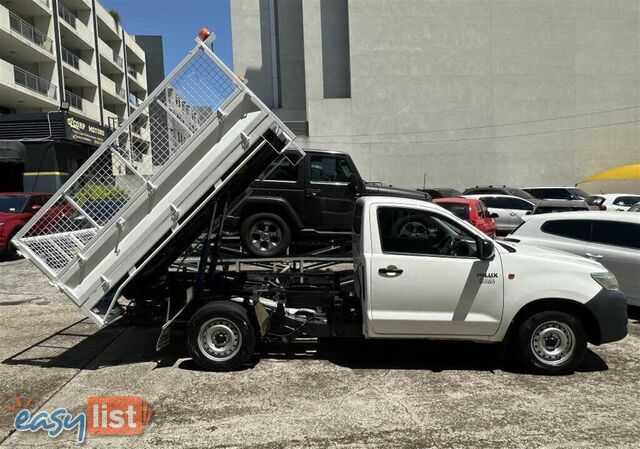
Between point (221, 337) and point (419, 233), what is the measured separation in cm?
237

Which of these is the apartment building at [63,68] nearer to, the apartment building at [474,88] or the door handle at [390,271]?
the apartment building at [474,88]

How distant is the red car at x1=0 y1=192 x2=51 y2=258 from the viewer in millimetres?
12570

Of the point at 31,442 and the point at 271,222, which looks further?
the point at 271,222

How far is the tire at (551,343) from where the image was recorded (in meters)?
4.88

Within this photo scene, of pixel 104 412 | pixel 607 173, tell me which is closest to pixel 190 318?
pixel 104 412

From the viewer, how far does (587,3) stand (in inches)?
1399

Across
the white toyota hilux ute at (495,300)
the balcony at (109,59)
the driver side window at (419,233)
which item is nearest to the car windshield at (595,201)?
the white toyota hilux ute at (495,300)

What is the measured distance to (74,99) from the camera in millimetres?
38250

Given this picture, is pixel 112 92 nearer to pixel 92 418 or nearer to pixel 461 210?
pixel 461 210

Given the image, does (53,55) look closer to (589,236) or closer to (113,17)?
(113,17)

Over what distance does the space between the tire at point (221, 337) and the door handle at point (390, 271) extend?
1.46 metres

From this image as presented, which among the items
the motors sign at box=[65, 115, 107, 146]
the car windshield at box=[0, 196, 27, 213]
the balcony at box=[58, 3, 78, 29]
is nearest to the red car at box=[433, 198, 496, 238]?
the car windshield at box=[0, 196, 27, 213]

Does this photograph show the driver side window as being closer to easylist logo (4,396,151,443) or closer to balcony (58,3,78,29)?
easylist logo (4,396,151,443)

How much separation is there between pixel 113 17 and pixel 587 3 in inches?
1689
